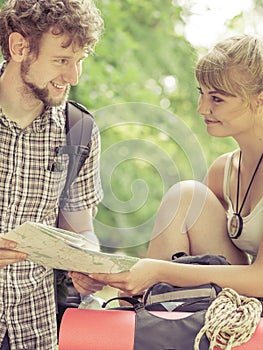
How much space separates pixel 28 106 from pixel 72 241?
549 millimetres

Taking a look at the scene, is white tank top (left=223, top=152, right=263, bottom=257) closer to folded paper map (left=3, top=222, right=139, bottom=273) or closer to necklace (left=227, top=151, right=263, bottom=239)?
necklace (left=227, top=151, right=263, bottom=239)

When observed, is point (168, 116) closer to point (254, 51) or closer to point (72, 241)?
point (254, 51)

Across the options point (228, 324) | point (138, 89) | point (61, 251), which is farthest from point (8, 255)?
point (138, 89)

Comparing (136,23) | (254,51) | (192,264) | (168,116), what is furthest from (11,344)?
(136,23)

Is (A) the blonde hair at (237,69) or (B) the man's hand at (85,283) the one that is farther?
(A) the blonde hair at (237,69)

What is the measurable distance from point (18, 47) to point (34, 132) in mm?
243

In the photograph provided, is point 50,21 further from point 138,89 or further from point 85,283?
point 138,89

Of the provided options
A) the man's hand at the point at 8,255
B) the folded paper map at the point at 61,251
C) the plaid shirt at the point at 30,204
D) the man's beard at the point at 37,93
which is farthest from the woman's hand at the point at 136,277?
the man's beard at the point at 37,93

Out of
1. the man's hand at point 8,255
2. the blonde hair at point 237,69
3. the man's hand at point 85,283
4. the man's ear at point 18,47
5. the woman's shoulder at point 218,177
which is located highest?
the man's ear at point 18,47

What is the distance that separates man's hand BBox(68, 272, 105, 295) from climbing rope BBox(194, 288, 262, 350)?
0.36 m

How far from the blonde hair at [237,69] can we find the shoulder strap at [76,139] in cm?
37

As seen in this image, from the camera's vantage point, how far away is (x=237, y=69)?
6.75 ft

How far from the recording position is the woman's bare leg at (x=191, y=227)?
2135 mm

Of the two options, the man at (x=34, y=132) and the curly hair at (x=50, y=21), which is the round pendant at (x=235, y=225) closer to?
the man at (x=34, y=132)
